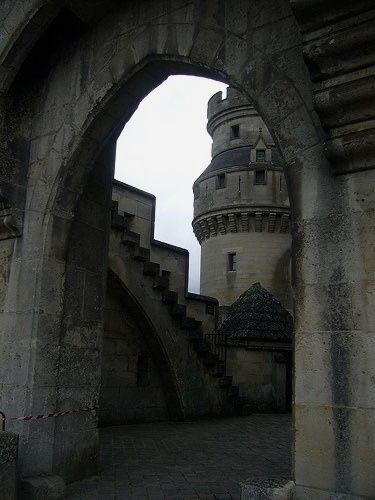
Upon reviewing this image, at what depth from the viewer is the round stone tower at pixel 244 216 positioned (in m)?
27.5

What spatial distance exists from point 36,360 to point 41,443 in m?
0.82

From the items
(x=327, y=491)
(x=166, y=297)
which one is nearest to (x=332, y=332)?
(x=327, y=491)

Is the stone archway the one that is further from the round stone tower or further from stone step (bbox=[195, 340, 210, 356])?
the round stone tower

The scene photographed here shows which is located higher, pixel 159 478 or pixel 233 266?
pixel 233 266

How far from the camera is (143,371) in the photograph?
11641 millimetres

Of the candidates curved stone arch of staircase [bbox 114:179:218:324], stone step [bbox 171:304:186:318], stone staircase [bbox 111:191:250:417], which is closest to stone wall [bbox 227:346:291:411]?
stone staircase [bbox 111:191:250:417]

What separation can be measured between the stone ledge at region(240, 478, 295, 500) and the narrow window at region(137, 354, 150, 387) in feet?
26.8

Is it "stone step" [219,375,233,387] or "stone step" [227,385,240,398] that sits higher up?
"stone step" [219,375,233,387]

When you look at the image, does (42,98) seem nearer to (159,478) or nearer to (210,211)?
(159,478)

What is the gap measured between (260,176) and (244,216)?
7.50 feet

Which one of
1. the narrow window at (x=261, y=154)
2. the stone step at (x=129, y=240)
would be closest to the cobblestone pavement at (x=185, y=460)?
the stone step at (x=129, y=240)

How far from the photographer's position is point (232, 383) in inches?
549

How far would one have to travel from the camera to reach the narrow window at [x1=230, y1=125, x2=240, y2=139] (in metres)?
29.8

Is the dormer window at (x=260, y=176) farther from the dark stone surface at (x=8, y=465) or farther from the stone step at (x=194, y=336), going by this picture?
the dark stone surface at (x=8, y=465)
